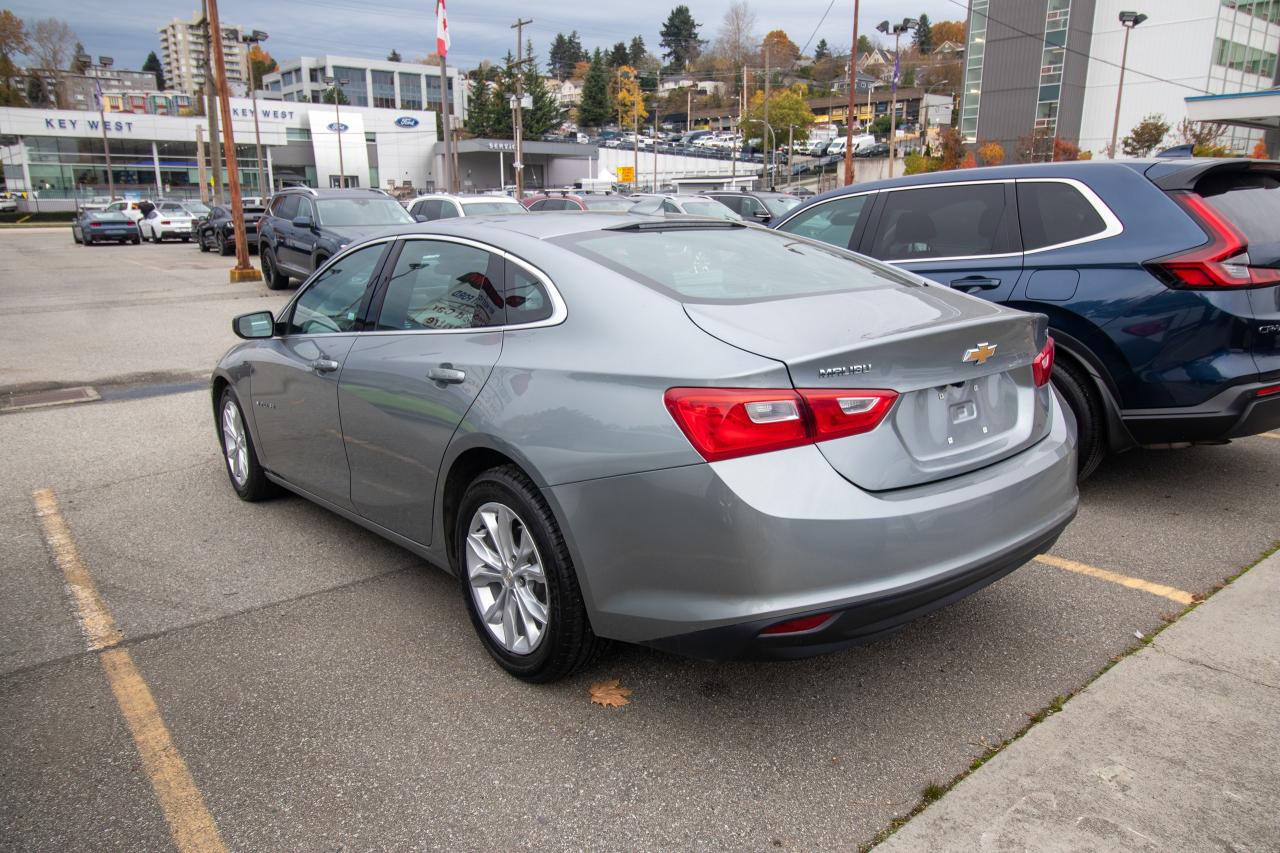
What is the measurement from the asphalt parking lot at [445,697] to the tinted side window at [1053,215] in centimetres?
145

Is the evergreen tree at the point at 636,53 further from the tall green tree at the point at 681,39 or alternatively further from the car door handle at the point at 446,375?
the car door handle at the point at 446,375

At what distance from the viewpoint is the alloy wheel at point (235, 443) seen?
5215 millimetres

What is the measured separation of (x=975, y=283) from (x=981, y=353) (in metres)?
2.58

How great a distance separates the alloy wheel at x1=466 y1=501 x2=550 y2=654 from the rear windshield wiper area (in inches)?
48.9

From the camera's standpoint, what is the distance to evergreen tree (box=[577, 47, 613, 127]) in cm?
13412

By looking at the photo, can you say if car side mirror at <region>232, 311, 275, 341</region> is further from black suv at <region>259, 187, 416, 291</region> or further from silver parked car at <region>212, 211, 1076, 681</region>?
Result: black suv at <region>259, 187, 416, 291</region>

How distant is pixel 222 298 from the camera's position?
15.9m

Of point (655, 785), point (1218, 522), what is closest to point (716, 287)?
point (655, 785)

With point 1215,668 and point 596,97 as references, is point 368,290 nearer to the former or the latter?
point 1215,668

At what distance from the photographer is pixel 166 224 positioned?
3416 cm

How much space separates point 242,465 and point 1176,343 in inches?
198

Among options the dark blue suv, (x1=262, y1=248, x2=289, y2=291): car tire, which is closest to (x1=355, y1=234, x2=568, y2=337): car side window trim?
the dark blue suv

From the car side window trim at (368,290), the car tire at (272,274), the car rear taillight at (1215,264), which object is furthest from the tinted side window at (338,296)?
the car tire at (272,274)

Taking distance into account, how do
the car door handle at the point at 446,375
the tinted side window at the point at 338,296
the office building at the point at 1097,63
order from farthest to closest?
the office building at the point at 1097,63, the tinted side window at the point at 338,296, the car door handle at the point at 446,375
